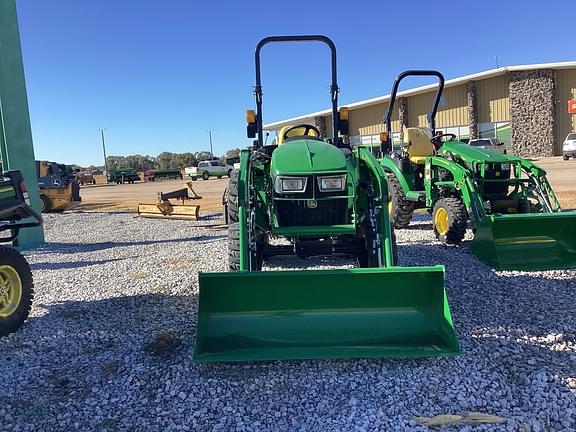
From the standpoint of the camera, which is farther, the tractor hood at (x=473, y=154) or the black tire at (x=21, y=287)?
the tractor hood at (x=473, y=154)

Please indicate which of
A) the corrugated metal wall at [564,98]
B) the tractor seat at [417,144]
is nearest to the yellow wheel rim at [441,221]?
Result: the tractor seat at [417,144]

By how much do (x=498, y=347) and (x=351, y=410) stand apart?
142cm

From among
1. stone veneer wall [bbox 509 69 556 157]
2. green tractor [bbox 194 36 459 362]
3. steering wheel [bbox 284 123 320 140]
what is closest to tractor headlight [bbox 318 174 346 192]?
green tractor [bbox 194 36 459 362]

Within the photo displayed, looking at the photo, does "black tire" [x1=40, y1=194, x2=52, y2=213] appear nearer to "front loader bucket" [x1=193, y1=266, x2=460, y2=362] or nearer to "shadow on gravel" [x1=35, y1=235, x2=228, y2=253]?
"shadow on gravel" [x1=35, y1=235, x2=228, y2=253]

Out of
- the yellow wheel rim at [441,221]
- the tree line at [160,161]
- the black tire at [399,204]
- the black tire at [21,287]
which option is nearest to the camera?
the black tire at [21,287]

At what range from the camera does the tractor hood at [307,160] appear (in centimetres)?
488

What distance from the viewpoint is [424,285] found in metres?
3.91

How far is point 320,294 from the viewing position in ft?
12.8

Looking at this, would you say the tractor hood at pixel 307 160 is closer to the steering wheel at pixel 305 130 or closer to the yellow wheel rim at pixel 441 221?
the steering wheel at pixel 305 130

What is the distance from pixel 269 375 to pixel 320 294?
2.42 feet

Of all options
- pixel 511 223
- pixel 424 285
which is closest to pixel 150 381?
pixel 424 285

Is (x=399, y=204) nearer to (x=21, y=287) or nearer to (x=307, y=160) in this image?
(x=307, y=160)

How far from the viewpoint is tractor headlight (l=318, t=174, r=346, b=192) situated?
4871 mm

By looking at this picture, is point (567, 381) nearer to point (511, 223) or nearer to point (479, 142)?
point (511, 223)
